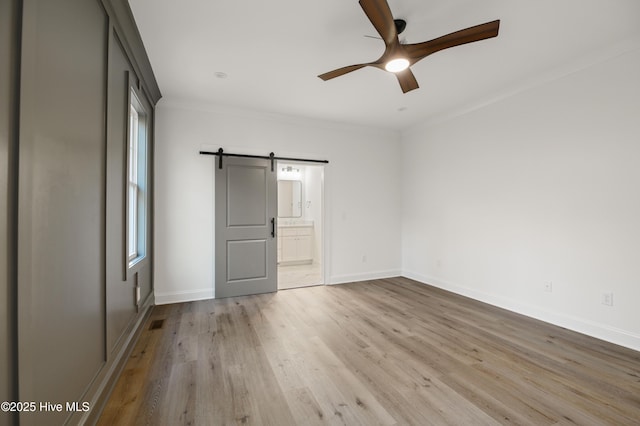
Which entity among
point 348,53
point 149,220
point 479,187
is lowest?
point 149,220

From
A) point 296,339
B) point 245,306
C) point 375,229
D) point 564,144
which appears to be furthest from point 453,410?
point 375,229

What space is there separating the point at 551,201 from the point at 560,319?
127cm

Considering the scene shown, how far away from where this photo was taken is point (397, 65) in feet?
7.69

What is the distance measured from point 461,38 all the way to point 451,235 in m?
3.04

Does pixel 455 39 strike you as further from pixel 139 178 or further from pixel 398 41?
pixel 139 178

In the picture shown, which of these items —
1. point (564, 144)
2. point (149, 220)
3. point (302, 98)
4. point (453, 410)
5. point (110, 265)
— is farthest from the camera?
point (302, 98)

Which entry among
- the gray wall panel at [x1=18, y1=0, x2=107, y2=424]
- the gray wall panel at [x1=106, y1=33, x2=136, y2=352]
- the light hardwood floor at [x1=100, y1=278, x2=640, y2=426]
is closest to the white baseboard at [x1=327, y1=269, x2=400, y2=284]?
the light hardwood floor at [x1=100, y1=278, x2=640, y2=426]

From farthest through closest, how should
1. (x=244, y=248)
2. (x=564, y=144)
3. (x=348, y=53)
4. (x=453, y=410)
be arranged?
(x=244, y=248) → (x=564, y=144) → (x=348, y=53) → (x=453, y=410)

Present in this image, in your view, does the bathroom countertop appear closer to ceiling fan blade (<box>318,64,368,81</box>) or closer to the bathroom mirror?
the bathroom mirror

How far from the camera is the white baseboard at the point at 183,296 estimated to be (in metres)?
3.80

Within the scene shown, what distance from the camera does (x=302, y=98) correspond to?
3.81m

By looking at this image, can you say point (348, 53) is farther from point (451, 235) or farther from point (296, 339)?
point (451, 235)

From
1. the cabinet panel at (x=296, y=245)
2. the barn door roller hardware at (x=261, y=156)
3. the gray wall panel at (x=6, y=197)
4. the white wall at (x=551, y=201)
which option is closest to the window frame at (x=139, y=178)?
the barn door roller hardware at (x=261, y=156)

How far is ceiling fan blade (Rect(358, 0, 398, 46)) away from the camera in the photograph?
1667mm
